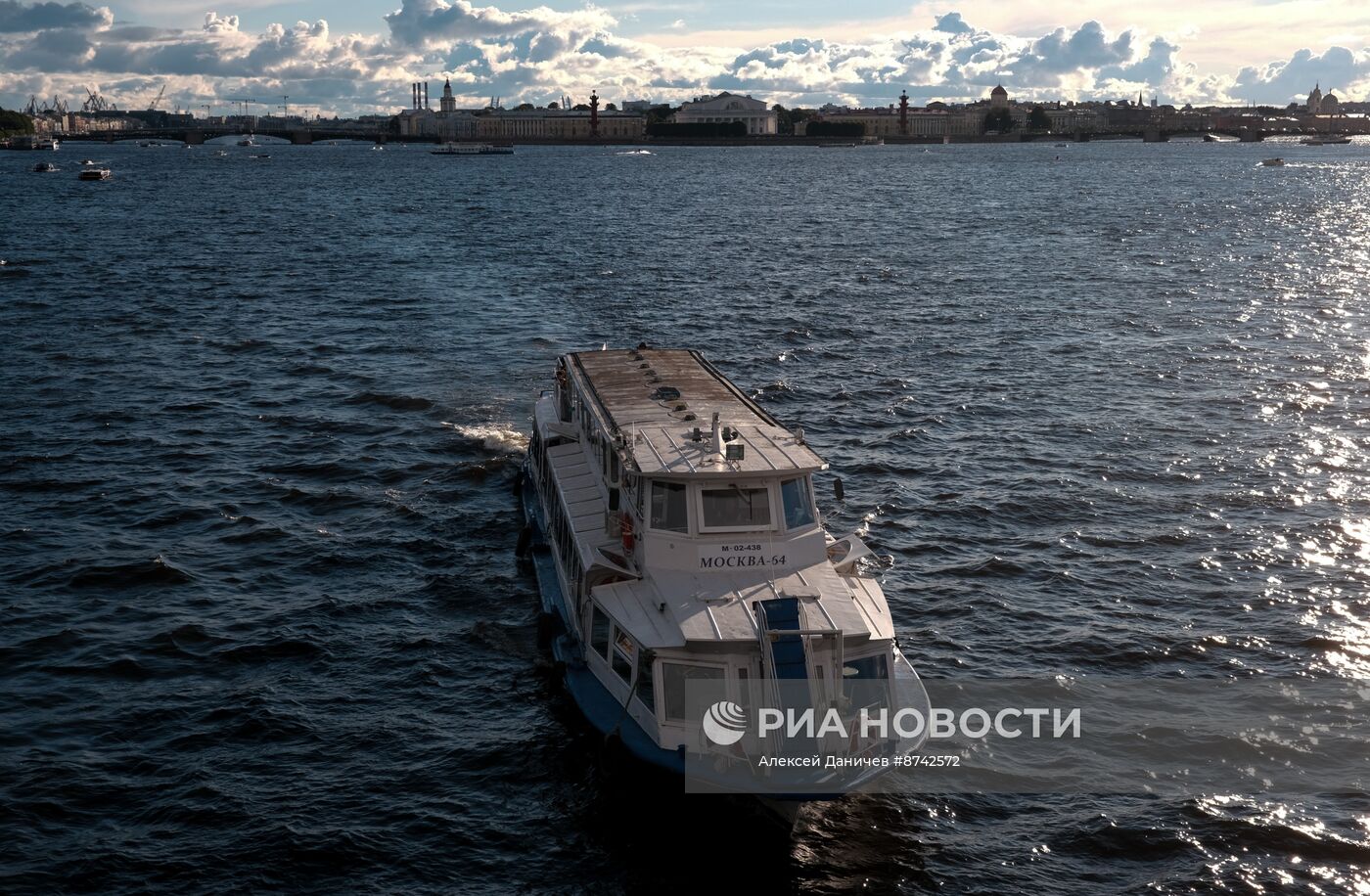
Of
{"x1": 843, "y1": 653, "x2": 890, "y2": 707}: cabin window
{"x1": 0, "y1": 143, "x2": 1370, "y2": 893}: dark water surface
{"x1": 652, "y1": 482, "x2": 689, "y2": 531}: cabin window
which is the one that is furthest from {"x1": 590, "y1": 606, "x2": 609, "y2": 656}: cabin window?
{"x1": 843, "y1": 653, "x2": 890, "y2": 707}: cabin window

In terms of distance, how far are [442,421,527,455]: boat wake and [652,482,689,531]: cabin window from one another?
2284 centimetres

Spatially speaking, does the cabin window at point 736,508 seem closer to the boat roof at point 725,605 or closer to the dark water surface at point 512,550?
the boat roof at point 725,605

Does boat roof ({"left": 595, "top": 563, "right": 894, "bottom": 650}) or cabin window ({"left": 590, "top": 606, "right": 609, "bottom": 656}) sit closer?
boat roof ({"left": 595, "top": 563, "right": 894, "bottom": 650})

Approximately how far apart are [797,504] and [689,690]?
5224 mm

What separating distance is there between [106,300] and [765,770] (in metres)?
72.3

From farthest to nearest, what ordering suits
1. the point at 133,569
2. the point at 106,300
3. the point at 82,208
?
1. the point at 82,208
2. the point at 106,300
3. the point at 133,569

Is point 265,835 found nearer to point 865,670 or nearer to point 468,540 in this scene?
point 865,670

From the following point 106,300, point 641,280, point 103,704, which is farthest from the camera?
point 641,280

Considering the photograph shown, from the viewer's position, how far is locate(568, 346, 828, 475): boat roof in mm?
28297

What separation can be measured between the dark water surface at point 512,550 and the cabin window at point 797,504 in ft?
19.6

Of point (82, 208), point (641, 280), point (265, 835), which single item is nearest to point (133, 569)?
point (265, 835)

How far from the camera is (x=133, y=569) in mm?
38219

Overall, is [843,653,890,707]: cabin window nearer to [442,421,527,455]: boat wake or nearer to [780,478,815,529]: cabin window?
[780,478,815,529]: cabin window

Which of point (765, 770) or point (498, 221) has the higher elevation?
point (498, 221)
